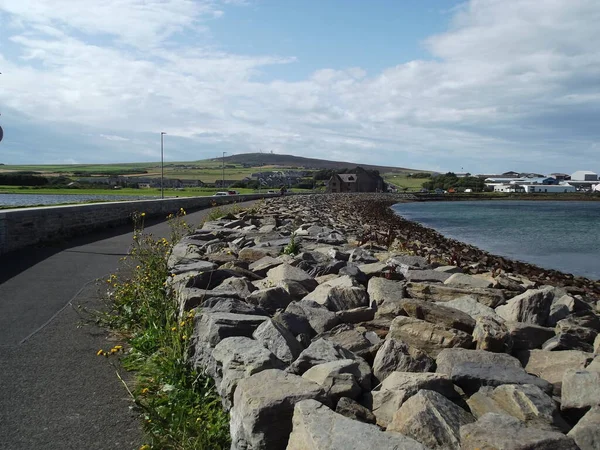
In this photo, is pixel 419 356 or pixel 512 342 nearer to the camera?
pixel 419 356

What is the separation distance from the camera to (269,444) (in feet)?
10.00

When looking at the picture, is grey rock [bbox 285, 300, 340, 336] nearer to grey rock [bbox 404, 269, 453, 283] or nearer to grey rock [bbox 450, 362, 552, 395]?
grey rock [bbox 450, 362, 552, 395]

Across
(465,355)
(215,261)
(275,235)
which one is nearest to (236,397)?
(465,355)

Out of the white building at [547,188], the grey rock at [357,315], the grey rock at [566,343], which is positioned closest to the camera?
the grey rock at [566,343]

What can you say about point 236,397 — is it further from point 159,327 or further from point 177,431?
point 159,327

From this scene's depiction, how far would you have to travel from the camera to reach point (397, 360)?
Answer: 4.05m

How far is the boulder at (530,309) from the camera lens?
5469 millimetres

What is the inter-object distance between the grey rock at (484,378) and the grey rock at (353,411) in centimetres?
78

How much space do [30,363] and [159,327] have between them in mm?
1091

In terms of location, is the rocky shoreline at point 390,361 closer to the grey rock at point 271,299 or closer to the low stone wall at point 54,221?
the grey rock at point 271,299

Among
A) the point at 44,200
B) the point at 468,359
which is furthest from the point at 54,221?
the point at 44,200

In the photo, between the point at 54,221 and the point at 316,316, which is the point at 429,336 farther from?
the point at 54,221

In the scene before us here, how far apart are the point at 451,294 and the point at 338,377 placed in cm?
305

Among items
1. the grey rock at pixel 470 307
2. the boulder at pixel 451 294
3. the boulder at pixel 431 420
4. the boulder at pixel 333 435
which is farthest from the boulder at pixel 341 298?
the boulder at pixel 333 435
